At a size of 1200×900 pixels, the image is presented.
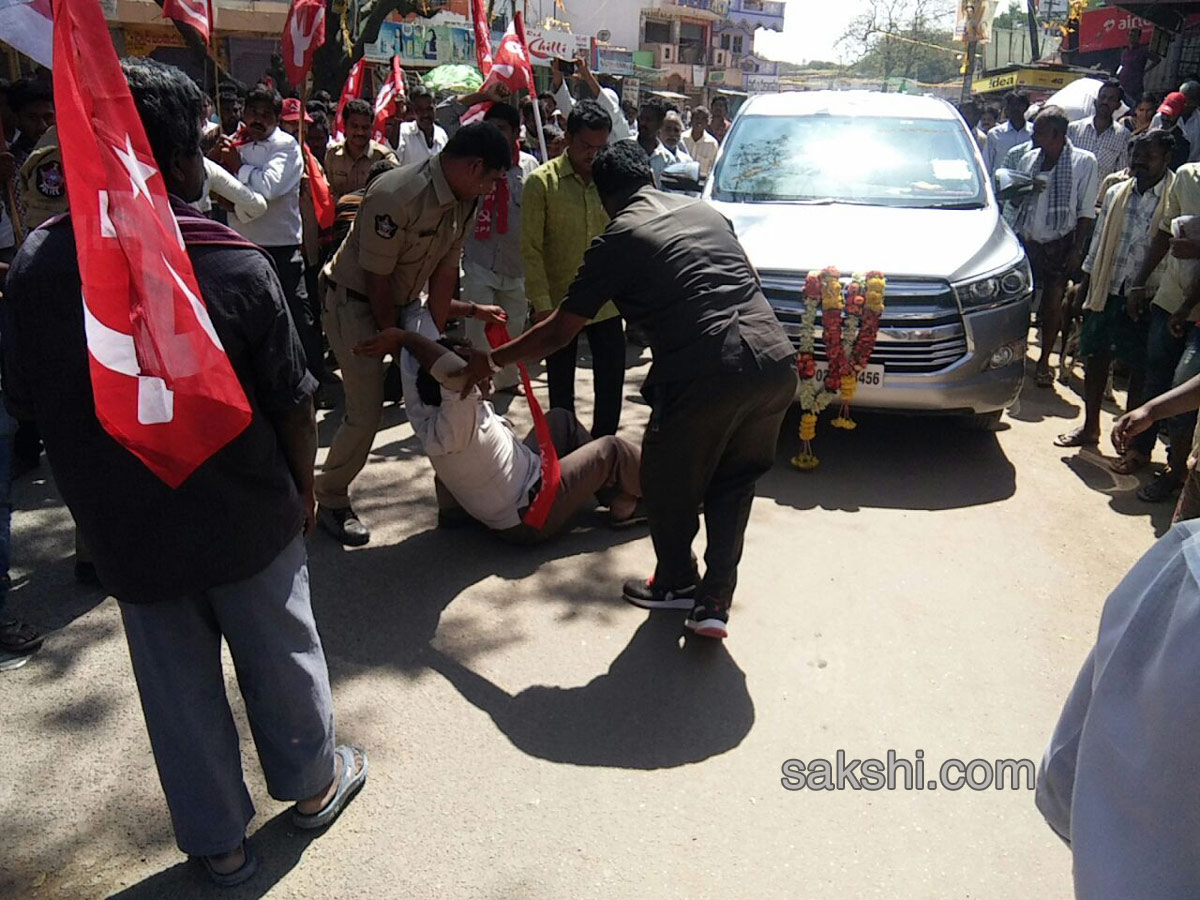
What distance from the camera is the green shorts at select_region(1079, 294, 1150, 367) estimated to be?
555cm

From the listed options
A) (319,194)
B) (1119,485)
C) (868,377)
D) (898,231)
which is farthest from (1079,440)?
(319,194)

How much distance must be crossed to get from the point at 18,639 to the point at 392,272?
6.72ft

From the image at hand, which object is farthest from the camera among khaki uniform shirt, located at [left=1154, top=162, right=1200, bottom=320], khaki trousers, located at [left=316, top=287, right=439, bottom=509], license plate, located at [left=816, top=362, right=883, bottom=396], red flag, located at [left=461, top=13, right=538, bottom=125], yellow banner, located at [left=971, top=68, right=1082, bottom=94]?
yellow banner, located at [left=971, top=68, right=1082, bottom=94]

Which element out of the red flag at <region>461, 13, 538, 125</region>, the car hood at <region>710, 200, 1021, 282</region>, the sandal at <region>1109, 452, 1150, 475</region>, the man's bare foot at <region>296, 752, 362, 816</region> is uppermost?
the red flag at <region>461, 13, 538, 125</region>

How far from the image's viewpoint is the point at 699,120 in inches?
446

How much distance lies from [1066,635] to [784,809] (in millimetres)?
1662

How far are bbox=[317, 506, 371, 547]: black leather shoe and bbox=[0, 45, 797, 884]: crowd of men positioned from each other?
1cm

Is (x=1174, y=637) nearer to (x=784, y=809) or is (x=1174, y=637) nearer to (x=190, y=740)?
(x=784, y=809)

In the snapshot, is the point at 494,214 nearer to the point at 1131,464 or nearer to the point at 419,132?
the point at 419,132

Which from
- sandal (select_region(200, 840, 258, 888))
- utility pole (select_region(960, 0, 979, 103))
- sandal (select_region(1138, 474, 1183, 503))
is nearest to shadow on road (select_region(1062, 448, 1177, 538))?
sandal (select_region(1138, 474, 1183, 503))

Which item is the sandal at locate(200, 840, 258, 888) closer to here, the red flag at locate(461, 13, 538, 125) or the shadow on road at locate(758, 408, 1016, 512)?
the shadow on road at locate(758, 408, 1016, 512)

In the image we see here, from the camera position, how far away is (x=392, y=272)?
13.6ft

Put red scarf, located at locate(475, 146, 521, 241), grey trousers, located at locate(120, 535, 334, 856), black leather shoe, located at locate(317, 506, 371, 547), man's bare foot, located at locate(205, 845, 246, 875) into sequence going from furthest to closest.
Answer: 1. red scarf, located at locate(475, 146, 521, 241)
2. black leather shoe, located at locate(317, 506, 371, 547)
3. man's bare foot, located at locate(205, 845, 246, 875)
4. grey trousers, located at locate(120, 535, 334, 856)

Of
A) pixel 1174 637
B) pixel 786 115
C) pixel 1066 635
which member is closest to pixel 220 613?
pixel 1174 637
